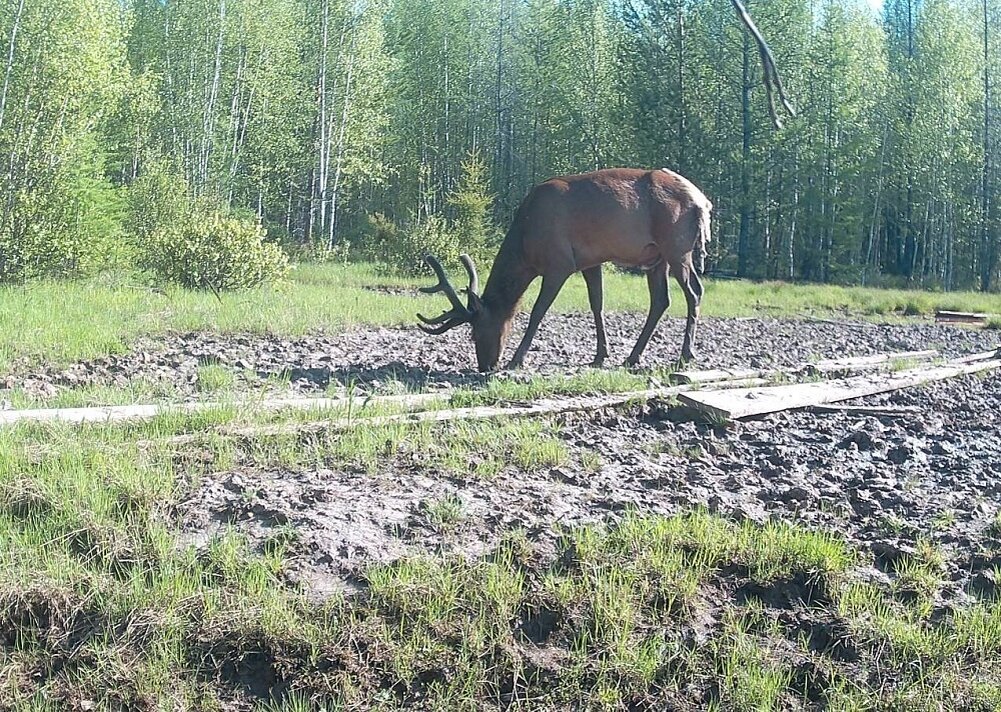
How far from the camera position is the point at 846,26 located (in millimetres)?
41094

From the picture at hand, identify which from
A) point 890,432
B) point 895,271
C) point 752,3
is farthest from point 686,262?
point 895,271

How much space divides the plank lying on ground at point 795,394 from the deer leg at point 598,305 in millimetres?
2596

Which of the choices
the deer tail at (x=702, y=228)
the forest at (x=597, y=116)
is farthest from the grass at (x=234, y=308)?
the forest at (x=597, y=116)

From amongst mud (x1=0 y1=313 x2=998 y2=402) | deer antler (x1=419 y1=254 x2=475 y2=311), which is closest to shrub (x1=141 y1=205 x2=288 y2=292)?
mud (x1=0 y1=313 x2=998 y2=402)

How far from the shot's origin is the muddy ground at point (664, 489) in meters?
4.77

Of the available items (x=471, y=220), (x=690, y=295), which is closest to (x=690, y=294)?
(x=690, y=295)

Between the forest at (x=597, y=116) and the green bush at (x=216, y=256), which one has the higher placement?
the forest at (x=597, y=116)

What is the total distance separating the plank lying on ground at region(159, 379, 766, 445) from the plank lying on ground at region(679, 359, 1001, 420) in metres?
0.38

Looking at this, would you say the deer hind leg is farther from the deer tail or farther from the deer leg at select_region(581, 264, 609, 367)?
the deer leg at select_region(581, 264, 609, 367)

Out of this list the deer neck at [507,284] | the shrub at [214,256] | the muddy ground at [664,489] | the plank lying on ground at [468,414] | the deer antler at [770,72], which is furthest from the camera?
the shrub at [214,256]

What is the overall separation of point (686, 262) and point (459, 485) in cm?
596

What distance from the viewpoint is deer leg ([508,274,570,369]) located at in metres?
10.1

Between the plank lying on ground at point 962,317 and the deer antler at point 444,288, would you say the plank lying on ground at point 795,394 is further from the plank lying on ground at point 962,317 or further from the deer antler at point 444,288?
the plank lying on ground at point 962,317

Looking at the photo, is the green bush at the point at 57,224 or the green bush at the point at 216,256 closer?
the green bush at the point at 216,256
